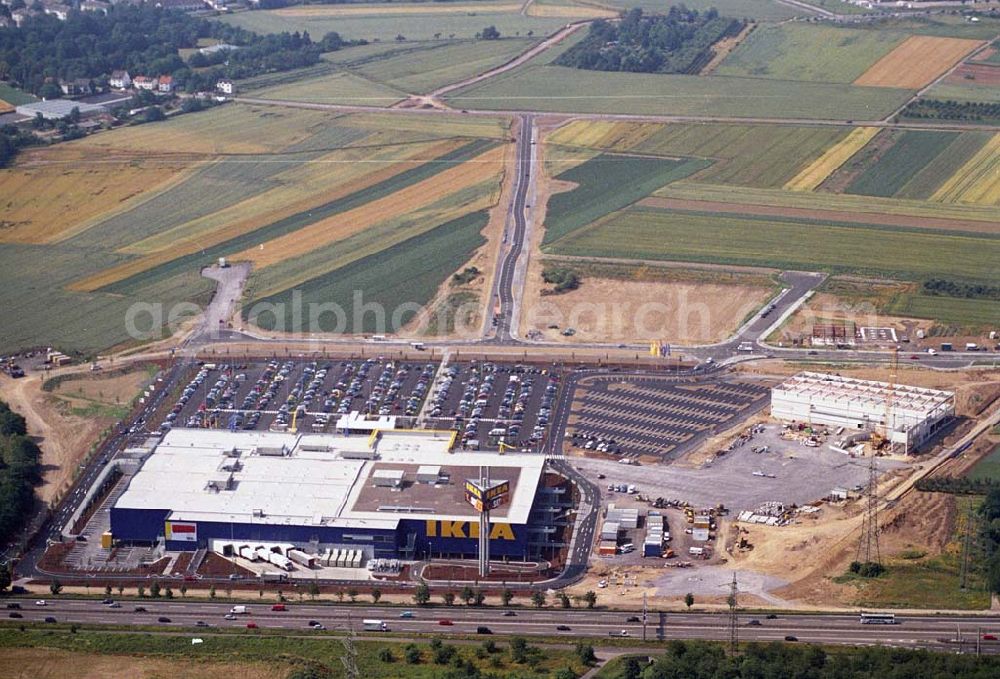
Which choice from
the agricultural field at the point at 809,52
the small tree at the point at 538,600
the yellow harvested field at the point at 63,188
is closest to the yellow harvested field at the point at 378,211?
the yellow harvested field at the point at 63,188

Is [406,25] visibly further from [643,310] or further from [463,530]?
[463,530]

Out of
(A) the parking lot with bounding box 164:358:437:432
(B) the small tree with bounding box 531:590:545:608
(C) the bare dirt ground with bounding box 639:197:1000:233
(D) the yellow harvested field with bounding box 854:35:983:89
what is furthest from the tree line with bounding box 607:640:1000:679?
(D) the yellow harvested field with bounding box 854:35:983:89

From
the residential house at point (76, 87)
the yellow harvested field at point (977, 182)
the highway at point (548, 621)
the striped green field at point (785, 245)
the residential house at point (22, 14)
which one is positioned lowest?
the highway at point (548, 621)

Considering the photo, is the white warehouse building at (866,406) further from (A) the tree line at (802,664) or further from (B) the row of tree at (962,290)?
(A) the tree line at (802,664)

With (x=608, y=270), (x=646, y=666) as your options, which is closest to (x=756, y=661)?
(x=646, y=666)

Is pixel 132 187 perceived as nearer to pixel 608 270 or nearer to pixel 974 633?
pixel 608 270
